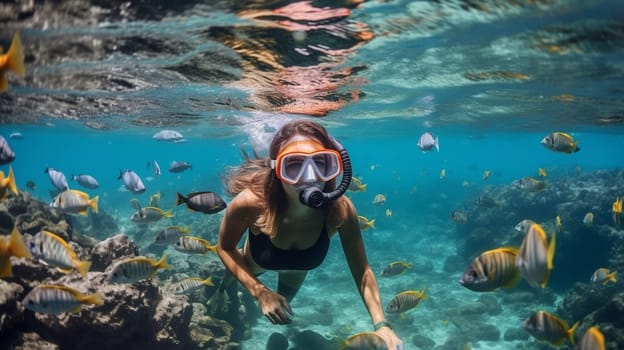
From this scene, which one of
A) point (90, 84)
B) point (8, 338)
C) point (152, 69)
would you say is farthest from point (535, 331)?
point (90, 84)

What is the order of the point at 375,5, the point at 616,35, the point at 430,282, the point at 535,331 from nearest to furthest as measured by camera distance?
the point at 535,331
the point at 375,5
the point at 616,35
the point at 430,282

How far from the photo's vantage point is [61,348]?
5.86m

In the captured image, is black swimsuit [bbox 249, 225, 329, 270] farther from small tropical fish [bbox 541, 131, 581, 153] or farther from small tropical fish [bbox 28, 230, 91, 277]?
small tropical fish [bbox 541, 131, 581, 153]

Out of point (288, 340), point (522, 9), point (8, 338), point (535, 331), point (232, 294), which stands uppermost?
point (522, 9)

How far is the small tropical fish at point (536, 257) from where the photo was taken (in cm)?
298

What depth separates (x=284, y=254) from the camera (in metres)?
5.11

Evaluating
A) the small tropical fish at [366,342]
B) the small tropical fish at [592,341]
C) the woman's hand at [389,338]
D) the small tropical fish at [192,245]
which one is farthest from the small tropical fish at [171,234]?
the small tropical fish at [592,341]

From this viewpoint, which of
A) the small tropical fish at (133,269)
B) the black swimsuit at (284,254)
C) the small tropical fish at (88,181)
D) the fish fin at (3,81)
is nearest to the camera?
the fish fin at (3,81)

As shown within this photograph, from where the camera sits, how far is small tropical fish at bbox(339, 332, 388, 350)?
3.92 m

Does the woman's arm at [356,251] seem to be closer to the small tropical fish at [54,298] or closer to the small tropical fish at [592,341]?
the small tropical fish at [592,341]

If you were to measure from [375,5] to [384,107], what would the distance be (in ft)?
48.6

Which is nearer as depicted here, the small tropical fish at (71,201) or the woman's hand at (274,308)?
the woman's hand at (274,308)

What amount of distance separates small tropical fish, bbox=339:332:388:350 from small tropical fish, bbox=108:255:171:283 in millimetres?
2687

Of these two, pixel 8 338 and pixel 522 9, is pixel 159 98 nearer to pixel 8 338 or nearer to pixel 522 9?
pixel 8 338
